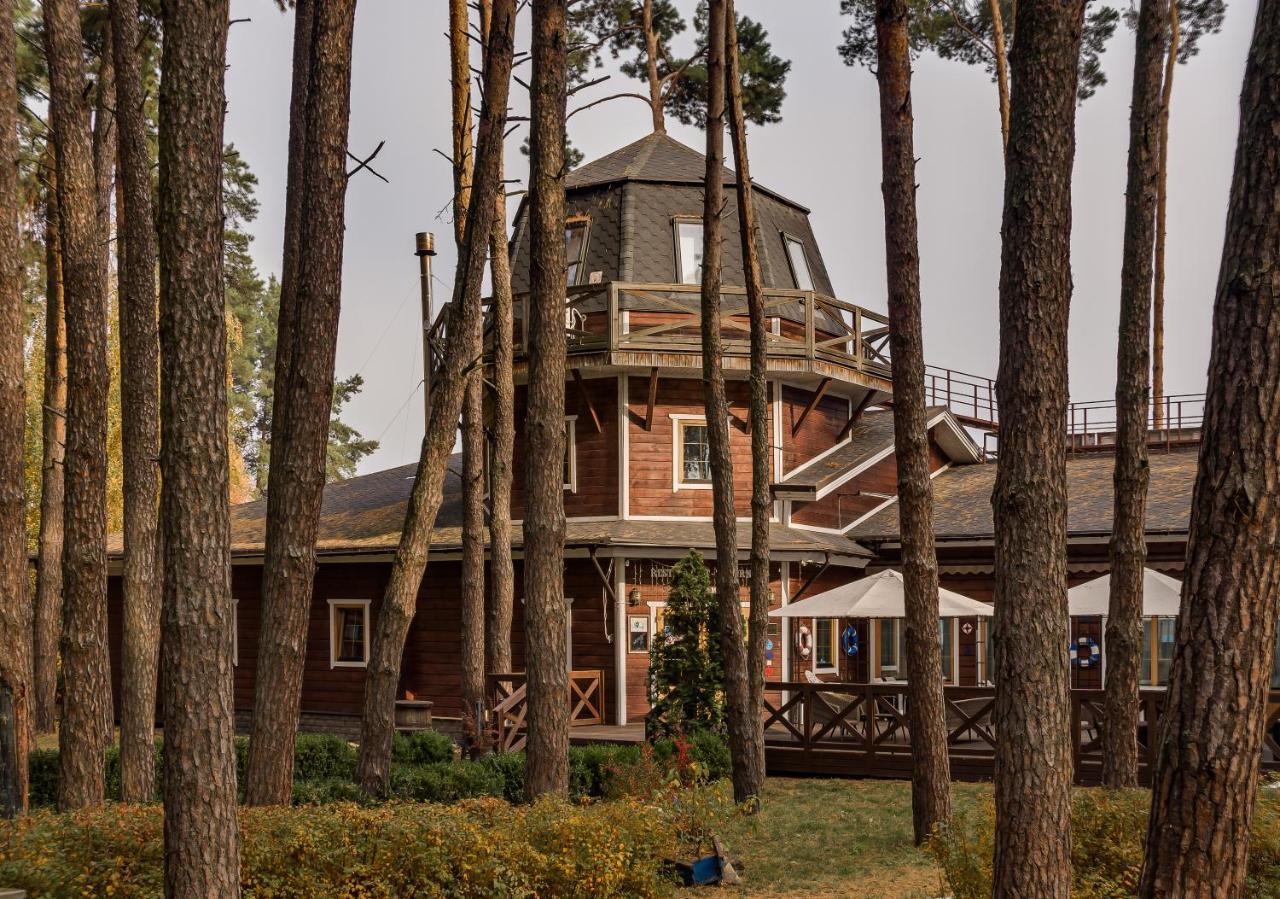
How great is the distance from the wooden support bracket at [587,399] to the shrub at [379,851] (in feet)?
46.5

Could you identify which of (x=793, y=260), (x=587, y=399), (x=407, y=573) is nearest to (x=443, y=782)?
(x=407, y=573)

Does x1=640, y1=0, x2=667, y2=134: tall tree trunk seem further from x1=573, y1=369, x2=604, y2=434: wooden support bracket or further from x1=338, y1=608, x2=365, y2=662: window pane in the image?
x1=338, y1=608, x2=365, y2=662: window pane

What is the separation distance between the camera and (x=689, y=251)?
80.5 feet

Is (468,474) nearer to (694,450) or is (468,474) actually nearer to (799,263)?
(694,450)

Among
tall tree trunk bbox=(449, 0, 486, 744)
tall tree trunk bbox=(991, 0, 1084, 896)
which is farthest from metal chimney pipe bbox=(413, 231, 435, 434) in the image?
tall tree trunk bbox=(991, 0, 1084, 896)

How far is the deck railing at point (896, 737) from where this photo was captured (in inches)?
624

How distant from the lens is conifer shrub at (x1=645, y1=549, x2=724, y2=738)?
53.3 feet

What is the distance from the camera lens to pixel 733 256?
82.1ft

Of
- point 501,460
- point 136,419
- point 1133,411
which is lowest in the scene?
point 1133,411

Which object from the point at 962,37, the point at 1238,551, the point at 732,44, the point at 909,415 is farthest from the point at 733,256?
the point at 1238,551

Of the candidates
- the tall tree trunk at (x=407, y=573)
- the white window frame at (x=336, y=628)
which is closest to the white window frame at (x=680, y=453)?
the white window frame at (x=336, y=628)

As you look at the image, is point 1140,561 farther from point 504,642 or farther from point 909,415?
point 504,642

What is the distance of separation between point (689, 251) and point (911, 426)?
13704mm

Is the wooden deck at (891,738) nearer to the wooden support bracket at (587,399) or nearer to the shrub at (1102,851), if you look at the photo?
the wooden support bracket at (587,399)
